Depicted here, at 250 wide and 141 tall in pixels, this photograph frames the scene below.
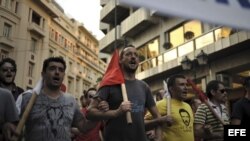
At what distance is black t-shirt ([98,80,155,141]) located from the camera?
3098mm

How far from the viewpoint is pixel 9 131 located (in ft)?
9.25

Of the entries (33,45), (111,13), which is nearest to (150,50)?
(111,13)

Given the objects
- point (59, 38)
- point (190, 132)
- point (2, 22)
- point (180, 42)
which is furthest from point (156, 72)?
point (59, 38)

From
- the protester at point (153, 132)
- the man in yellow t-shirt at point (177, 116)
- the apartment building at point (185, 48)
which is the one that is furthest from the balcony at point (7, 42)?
the man in yellow t-shirt at point (177, 116)

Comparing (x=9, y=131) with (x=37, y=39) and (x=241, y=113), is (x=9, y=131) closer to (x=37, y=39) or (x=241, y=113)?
(x=241, y=113)

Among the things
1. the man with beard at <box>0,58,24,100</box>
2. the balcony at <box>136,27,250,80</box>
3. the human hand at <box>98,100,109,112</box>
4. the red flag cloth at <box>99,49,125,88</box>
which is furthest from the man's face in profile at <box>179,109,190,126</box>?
the balcony at <box>136,27,250,80</box>

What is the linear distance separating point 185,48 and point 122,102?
1352 cm

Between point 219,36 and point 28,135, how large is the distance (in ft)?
39.6

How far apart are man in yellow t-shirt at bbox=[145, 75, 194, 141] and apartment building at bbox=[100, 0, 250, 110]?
6324 mm

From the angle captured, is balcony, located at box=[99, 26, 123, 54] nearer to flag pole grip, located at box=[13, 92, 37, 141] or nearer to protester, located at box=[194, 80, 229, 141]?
protester, located at box=[194, 80, 229, 141]

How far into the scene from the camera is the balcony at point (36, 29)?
35191 millimetres

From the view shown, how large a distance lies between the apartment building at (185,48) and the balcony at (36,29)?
1358 centimetres

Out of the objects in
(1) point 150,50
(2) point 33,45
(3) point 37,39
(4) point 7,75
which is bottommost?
(4) point 7,75

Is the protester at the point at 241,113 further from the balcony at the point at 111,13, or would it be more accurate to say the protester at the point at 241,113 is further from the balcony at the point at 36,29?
the balcony at the point at 36,29
